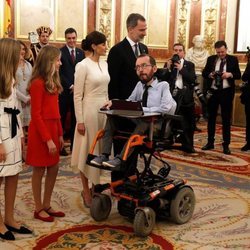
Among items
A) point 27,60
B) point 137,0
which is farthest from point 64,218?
point 137,0

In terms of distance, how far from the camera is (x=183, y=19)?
10.6 metres

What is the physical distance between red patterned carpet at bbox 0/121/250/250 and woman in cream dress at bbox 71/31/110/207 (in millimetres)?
474

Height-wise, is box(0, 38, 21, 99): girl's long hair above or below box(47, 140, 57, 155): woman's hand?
above

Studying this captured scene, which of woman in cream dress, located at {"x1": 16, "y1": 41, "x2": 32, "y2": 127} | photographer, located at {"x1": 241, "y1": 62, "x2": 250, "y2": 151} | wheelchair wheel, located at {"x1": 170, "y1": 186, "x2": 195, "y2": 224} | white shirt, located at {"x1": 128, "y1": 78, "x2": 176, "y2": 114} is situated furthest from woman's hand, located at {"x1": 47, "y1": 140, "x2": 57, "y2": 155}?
photographer, located at {"x1": 241, "y1": 62, "x2": 250, "y2": 151}

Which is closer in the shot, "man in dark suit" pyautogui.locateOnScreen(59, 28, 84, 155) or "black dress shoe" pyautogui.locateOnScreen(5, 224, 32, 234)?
"black dress shoe" pyautogui.locateOnScreen(5, 224, 32, 234)

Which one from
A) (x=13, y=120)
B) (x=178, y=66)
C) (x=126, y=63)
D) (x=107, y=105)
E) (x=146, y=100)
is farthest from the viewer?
(x=178, y=66)

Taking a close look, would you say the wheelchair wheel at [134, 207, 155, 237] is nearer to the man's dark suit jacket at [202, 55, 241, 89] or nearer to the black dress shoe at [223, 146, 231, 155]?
the black dress shoe at [223, 146, 231, 155]

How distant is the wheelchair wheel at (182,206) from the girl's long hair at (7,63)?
1567mm

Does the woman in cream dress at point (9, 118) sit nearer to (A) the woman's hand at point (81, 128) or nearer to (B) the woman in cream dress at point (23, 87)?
(A) the woman's hand at point (81, 128)

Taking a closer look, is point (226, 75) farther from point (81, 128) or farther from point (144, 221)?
point (144, 221)

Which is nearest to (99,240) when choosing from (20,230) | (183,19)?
(20,230)

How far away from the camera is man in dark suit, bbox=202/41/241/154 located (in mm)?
6496

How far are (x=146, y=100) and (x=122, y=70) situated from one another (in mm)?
461

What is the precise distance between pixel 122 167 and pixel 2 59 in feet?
3.87
